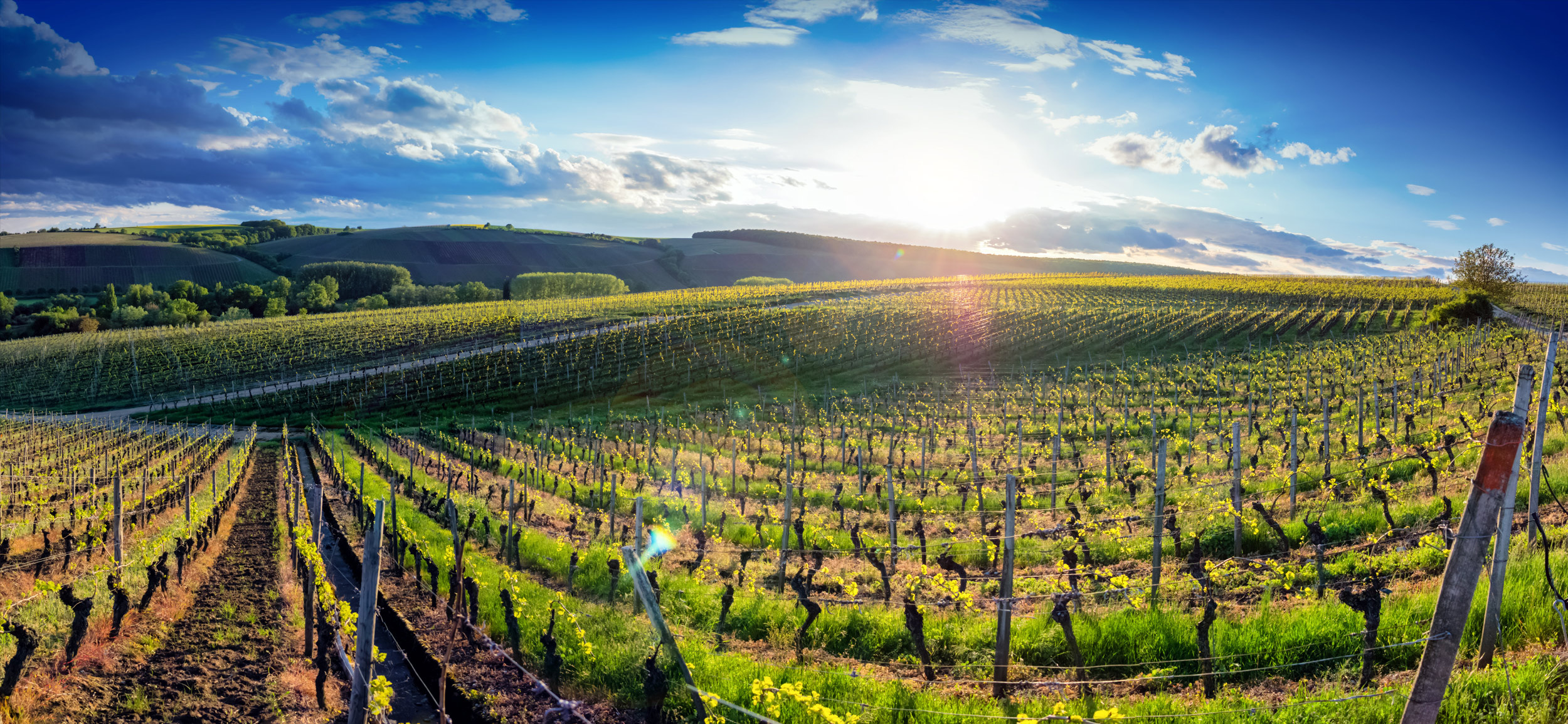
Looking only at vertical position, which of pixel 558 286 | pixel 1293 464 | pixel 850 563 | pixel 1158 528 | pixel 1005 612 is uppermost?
pixel 558 286

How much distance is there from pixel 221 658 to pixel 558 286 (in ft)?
342

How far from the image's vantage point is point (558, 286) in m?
108

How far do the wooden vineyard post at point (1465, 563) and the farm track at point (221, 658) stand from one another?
993 cm

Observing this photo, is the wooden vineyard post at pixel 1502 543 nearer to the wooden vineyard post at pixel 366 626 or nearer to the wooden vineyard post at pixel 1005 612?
the wooden vineyard post at pixel 1005 612

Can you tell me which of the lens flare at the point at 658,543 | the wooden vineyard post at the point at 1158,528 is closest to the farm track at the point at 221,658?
the lens flare at the point at 658,543

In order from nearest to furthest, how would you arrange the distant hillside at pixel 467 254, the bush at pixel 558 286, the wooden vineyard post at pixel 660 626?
the wooden vineyard post at pixel 660 626, the bush at pixel 558 286, the distant hillside at pixel 467 254

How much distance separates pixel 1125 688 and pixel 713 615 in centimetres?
482

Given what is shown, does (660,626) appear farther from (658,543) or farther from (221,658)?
(221,658)

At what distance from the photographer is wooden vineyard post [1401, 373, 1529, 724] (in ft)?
12.7

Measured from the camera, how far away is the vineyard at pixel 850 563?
19.7ft

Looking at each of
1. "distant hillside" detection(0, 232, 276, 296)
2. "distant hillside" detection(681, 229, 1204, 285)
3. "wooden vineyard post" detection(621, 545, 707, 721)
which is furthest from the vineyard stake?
"distant hillside" detection(681, 229, 1204, 285)

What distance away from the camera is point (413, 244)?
134875 millimetres

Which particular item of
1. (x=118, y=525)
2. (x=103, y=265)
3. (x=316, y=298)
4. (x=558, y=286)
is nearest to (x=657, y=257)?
(x=558, y=286)

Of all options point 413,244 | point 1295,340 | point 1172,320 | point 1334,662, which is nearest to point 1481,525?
point 1334,662
